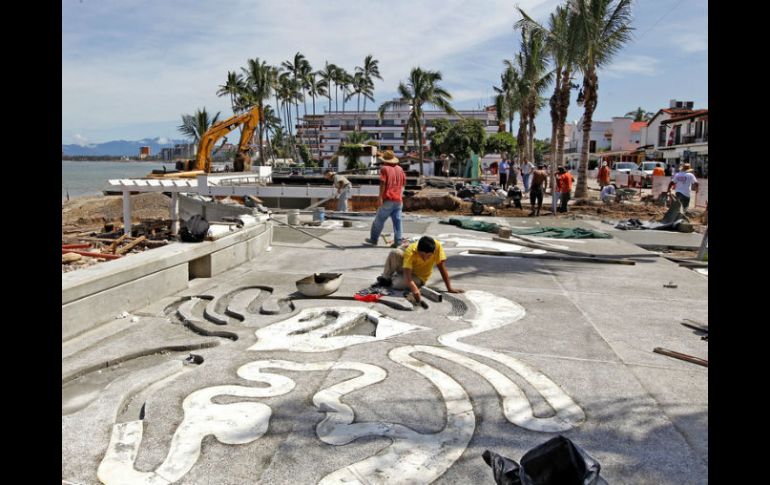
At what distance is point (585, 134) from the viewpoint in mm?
25766

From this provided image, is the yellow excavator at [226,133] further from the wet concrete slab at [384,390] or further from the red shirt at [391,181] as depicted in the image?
the wet concrete slab at [384,390]

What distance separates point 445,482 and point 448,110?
1943 inches

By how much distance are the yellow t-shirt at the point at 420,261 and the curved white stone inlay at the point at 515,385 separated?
83cm

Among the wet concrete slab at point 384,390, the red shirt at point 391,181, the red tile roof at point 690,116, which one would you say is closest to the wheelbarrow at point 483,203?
the red shirt at point 391,181

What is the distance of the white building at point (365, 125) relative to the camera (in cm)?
10400

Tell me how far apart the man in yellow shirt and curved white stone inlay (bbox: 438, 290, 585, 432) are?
2.54 ft

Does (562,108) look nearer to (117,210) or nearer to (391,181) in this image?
(391,181)

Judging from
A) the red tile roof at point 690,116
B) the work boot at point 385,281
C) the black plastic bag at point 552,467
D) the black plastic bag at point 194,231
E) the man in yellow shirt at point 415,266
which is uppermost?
the red tile roof at point 690,116

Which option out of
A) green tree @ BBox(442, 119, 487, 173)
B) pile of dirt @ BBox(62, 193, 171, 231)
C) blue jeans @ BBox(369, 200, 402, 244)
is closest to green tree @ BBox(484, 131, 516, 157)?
green tree @ BBox(442, 119, 487, 173)

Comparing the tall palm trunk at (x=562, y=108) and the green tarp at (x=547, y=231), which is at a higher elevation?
the tall palm trunk at (x=562, y=108)

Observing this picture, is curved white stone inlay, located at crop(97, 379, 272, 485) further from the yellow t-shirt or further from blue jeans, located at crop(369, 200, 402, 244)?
blue jeans, located at crop(369, 200, 402, 244)

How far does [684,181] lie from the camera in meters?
16.7

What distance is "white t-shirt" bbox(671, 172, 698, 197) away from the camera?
16.6 metres
